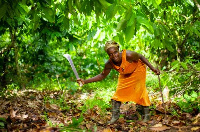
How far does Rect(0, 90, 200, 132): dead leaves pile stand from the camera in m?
2.23

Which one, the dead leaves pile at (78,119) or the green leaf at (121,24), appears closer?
the green leaf at (121,24)

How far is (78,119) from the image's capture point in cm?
212

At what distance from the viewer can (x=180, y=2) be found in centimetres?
274

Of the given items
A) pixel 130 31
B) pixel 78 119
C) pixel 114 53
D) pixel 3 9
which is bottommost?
pixel 78 119

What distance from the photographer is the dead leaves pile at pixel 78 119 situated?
2230 mm

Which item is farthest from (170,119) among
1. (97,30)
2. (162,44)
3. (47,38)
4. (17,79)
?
(17,79)

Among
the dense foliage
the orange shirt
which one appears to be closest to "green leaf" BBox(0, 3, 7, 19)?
the dense foliage

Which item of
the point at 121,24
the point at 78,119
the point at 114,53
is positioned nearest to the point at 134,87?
the point at 114,53

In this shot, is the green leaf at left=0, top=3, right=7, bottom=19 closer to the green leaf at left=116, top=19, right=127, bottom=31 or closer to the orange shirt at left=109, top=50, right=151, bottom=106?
the green leaf at left=116, top=19, right=127, bottom=31

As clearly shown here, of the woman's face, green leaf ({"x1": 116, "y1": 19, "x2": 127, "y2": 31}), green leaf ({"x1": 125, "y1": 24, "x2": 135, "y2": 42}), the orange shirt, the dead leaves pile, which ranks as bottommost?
the dead leaves pile

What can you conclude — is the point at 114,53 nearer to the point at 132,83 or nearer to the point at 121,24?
the point at 132,83

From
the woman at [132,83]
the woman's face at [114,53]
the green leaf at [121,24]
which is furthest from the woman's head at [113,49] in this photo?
the green leaf at [121,24]

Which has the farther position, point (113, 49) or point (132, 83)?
point (132, 83)

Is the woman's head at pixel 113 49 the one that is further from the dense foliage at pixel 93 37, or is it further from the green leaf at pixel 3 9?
the green leaf at pixel 3 9
